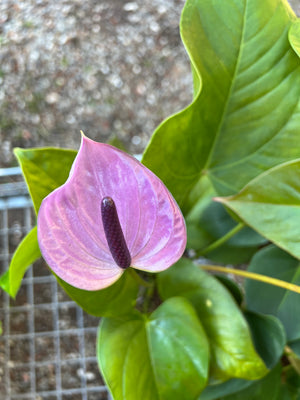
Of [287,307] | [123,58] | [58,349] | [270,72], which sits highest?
[270,72]

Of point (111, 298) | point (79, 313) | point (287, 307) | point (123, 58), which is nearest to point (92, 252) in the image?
point (111, 298)

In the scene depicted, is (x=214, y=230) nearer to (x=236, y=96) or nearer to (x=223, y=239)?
(x=223, y=239)

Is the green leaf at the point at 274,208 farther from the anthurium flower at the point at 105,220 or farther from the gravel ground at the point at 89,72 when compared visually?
the gravel ground at the point at 89,72

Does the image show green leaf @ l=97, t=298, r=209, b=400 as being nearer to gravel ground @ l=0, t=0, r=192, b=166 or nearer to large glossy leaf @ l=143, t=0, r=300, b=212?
large glossy leaf @ l=143, t=0, r=300, b=212

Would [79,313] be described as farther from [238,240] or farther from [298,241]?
[298,241]

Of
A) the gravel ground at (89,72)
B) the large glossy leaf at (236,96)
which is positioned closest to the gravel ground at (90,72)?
the gravel ground at (89,72)

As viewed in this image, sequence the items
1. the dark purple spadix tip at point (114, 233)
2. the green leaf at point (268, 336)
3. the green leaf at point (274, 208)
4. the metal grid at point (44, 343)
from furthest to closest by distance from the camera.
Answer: the metal grid at point (44, 343) → the green leaf at point (268, 336) → the green leaf at point (274, 208) → the dark purple spadix tip at point (114, 233)
